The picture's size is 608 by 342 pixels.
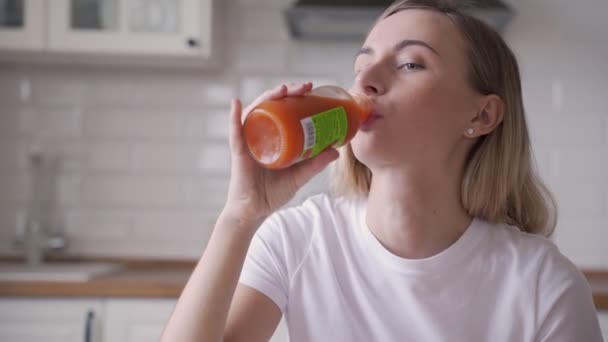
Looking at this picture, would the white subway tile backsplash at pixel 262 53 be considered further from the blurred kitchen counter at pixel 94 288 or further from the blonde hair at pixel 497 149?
the blonde hair at pixel 497 149

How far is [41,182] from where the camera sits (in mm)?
2283

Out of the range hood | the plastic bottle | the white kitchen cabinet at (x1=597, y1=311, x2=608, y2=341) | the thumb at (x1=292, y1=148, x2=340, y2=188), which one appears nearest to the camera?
the plastic bottle

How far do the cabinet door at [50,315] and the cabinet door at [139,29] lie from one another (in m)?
0.79

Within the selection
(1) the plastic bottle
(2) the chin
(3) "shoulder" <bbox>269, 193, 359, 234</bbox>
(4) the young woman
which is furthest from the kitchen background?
(1) the plastic bottle

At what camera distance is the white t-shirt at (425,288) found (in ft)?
3.42

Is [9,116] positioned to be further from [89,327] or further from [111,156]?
[89,327]

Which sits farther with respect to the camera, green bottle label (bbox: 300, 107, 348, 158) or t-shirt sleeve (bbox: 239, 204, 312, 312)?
t-shirt sleeve (bbox: 239, 204, 312, 312)

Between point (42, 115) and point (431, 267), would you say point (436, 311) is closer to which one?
point (431, 267)

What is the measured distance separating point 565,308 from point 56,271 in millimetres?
1506

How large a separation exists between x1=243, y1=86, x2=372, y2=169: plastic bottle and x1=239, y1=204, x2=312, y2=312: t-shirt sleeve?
0.87ft

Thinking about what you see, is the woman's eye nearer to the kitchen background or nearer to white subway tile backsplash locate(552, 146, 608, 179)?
the kitchen background

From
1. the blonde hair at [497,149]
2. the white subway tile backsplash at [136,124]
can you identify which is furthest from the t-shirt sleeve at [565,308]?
the white subway tile backsplash at [136,124]

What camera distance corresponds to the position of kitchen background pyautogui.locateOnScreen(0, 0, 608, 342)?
2213mm

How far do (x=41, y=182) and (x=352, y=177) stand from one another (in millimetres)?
1456
